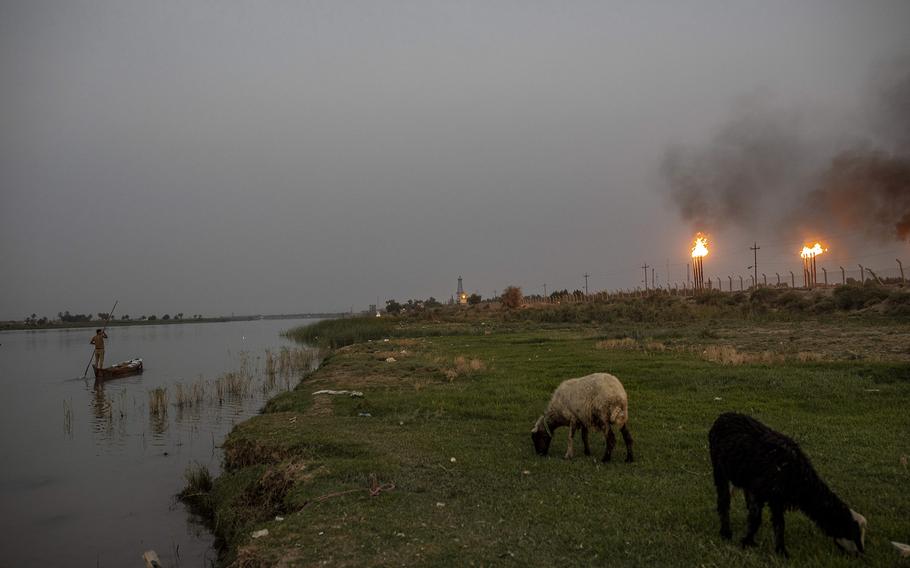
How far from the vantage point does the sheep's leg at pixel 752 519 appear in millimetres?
6516

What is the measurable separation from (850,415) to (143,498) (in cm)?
1833

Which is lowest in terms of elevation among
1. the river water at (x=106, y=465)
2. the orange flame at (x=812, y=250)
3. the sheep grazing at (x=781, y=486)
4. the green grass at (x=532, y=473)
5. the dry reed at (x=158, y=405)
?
the river water at (x=106, y=465)

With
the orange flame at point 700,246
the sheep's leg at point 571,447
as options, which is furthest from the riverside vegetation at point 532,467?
the orange flame at point 700,246

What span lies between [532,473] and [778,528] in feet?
14.7

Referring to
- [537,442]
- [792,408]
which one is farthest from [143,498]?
[792,408]

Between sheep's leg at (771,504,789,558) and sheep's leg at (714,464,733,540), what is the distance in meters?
0.58

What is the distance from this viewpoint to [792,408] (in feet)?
46.6

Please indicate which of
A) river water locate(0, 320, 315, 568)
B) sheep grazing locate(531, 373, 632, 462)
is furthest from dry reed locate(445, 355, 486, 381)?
sheep grazing locate(531, 373, 632, 462)

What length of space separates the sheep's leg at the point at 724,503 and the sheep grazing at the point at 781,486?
3.3 inches

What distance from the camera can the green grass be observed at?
6.96 metres

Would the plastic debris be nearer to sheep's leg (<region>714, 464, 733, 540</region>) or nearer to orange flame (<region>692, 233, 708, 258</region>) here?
sheep's leg (<region>714, 464, 733, 540</region>)

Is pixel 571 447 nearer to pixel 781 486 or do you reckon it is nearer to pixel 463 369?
pixel 781 486

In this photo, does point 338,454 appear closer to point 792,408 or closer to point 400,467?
point 400,467

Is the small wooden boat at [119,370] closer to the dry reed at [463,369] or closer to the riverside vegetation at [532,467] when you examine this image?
the riverside vegetation at [532,467]
